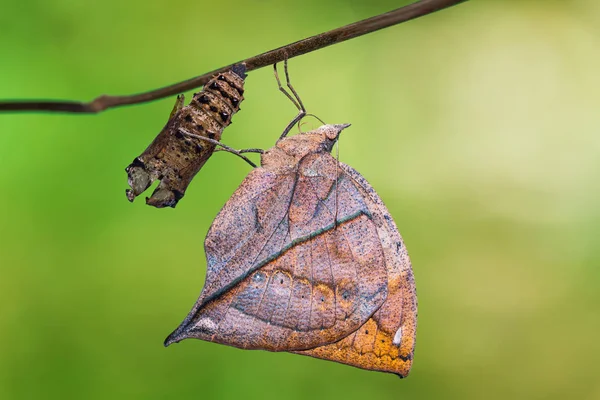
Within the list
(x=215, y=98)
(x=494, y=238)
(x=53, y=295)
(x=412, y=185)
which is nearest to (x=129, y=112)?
(x=53, y=295)

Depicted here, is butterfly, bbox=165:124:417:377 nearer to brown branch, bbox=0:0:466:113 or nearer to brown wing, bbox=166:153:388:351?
brown wing, bbox=166:153:388:351

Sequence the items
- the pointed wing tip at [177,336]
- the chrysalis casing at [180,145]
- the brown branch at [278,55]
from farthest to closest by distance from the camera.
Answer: the chrysalis casing at [180,145] → the pointed wing tip at [177,336] → the brown branch at [278,55]

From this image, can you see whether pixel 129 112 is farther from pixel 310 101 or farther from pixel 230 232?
pixel 230 232

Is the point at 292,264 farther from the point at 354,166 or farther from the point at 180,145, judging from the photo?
the point at 354,166

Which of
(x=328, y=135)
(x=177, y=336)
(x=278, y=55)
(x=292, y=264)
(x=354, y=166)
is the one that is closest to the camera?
(x=278, y=55)

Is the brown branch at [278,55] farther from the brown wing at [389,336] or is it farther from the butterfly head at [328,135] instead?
the brown wing at [389,336]

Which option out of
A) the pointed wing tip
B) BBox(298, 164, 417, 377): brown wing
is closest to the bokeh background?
BBox(298, 164, 417, 377): brown wing

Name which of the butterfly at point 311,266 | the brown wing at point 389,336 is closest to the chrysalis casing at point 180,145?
the butterfly at point 311,266

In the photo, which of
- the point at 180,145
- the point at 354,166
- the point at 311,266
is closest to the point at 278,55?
the point at 180,145
